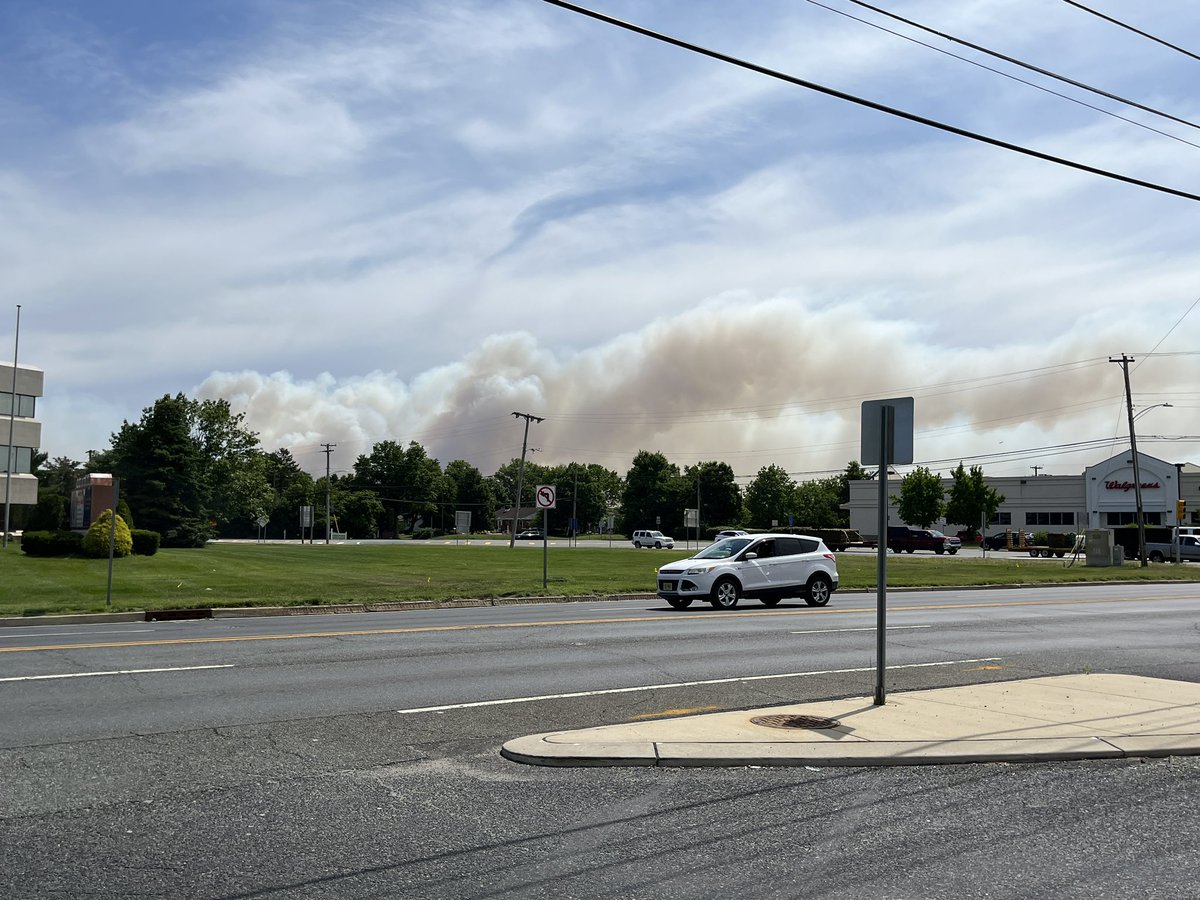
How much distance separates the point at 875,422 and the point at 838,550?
221ft

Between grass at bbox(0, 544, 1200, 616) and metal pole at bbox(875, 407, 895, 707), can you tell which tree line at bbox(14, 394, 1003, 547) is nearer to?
grass at bbox(0, 544, 1200, 616)

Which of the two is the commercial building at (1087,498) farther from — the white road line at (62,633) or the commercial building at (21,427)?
the white road line at (62,633)

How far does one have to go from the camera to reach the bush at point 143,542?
143 ft

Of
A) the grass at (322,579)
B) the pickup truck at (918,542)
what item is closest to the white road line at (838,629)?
the grass at (322,579)

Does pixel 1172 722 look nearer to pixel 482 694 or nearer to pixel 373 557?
pixel 482 694

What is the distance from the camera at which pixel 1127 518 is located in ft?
300

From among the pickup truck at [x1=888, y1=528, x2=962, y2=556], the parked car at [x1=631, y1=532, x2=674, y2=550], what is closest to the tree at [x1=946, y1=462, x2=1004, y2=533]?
the pickup truck at [x1=888, y1=528, x2=962, y2=556]

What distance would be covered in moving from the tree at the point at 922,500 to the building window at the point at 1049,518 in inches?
383

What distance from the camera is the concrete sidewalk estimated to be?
25.2ft

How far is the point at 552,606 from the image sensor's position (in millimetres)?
23750

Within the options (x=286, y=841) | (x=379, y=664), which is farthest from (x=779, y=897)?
(x=379, y=664)

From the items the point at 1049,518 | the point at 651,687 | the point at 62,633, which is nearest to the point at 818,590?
the point at 651,687

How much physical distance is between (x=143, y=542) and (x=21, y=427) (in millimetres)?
33138

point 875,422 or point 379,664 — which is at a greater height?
point 875,422
